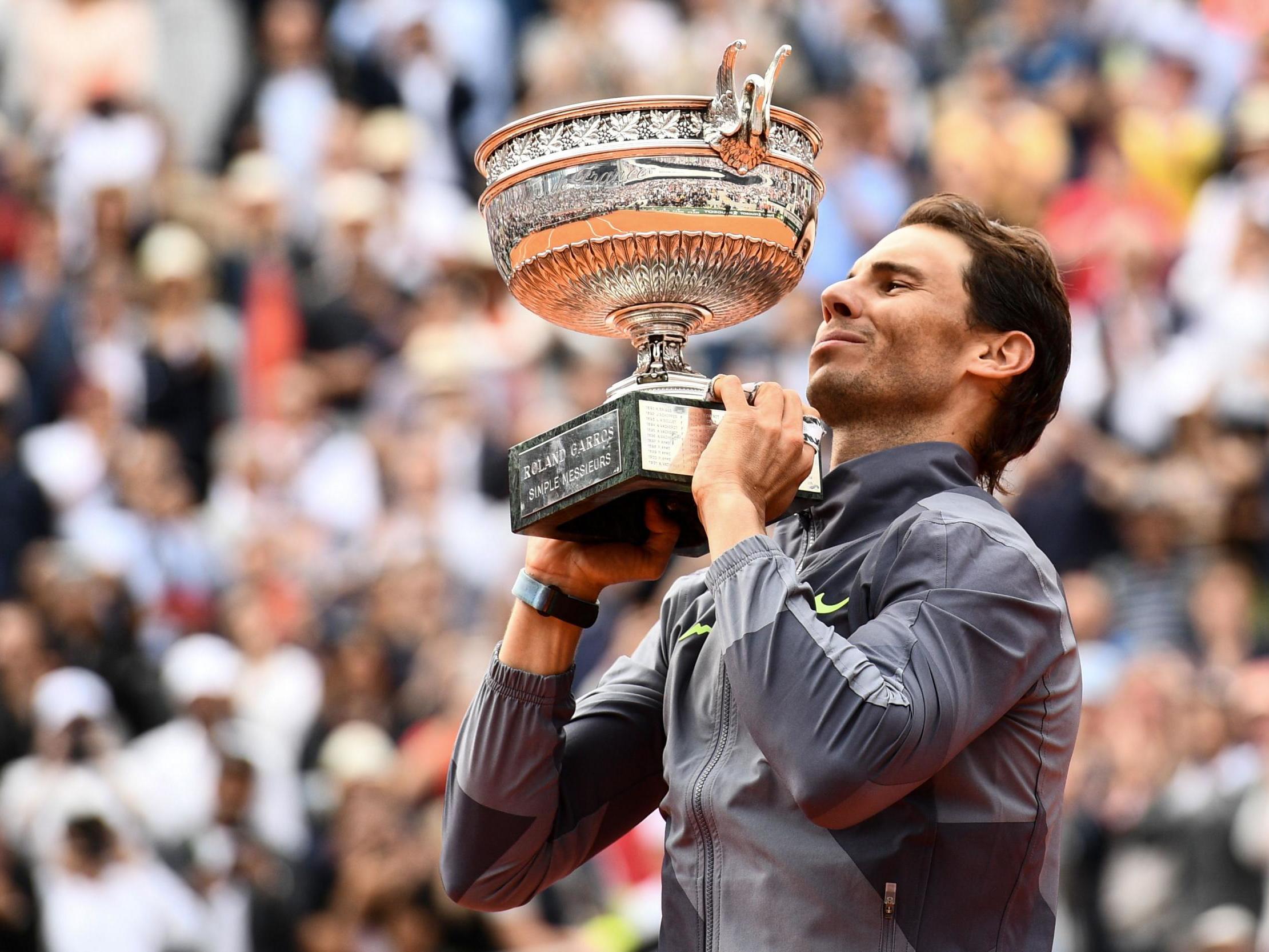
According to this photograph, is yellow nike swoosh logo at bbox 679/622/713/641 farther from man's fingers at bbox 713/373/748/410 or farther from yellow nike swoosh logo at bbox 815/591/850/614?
man's fingers at bbox 713/373/748/410

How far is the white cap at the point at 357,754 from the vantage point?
8.16 meters

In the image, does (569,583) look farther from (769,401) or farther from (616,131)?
(616,131)

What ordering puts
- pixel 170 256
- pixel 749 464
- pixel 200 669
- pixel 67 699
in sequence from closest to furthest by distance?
1. pixel 749 464
2. pixel 67 699
3. pixel 200 669
4. pixel 170 256

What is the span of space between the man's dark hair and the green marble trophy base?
30cm

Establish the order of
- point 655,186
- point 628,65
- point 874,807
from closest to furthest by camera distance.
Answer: point 874,807
point 655,186
point 628,65

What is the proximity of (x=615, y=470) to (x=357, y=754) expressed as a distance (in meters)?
5.68

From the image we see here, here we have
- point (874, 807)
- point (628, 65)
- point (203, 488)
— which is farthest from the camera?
point (628, 65)

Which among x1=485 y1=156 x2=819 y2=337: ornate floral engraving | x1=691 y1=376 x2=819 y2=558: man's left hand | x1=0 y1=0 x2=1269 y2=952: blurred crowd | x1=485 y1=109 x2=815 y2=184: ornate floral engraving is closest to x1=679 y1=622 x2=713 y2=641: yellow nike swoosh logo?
x1=691 y1=376 x2=819 y2=558: man's left hand

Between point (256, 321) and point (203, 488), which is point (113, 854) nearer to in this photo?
point (203, 488)

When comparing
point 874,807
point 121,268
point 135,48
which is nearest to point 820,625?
point 874,807

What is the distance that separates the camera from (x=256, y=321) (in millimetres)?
10922

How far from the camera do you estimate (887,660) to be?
2.56 metres

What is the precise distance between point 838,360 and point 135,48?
1045 cm

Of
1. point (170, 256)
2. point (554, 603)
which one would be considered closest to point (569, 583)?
point (554, 603)
